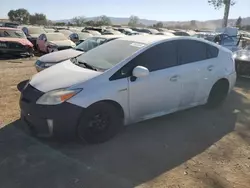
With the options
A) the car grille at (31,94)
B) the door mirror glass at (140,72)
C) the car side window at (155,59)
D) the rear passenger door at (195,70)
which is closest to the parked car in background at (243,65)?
the rear passenger door at (195,70)

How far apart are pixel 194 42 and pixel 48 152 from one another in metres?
3.23

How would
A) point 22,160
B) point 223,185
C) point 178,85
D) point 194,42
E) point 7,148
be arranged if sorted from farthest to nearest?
point 194,42 < point 178,85 < point 7,148 < point 22,160 < point 223,185

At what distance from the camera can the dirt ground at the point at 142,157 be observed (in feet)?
11.6

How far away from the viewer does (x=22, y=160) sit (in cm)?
389

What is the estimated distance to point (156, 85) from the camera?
4836 mm

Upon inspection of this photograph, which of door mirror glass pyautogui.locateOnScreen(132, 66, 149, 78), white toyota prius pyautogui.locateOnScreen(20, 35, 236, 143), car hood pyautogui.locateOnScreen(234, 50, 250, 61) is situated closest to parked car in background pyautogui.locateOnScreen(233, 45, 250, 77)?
car hood pyautogui.locateOnScreen(234, 50, 250, 61)

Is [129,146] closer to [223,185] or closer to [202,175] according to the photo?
[202,175]

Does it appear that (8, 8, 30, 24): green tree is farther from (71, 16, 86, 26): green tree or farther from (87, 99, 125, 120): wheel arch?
(87, 99, 125, 120): wheel arch

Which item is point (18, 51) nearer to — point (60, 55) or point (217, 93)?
point (60, 55)

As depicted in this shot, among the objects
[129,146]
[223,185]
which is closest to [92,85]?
[129,146]

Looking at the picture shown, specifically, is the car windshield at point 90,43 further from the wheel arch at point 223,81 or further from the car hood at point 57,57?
the wheel arch at point 223,81

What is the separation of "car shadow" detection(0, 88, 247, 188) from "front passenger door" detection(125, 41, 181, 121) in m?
0.38

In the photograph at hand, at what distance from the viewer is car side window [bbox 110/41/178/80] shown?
4.54 m

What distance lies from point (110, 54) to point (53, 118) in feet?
5.20
